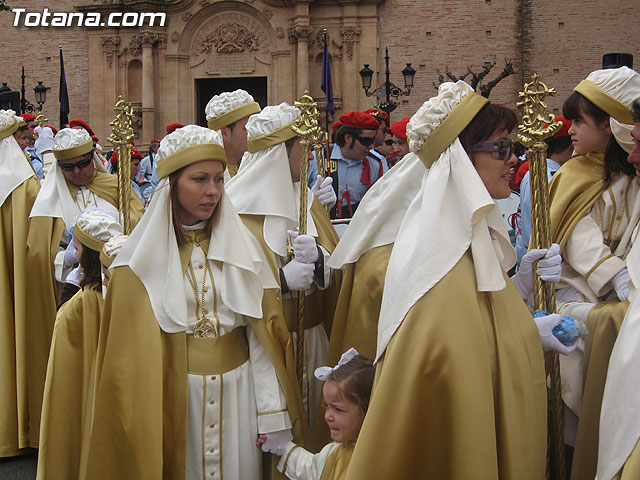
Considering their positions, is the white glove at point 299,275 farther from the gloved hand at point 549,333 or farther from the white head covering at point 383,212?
the gloved hand at point 549,333

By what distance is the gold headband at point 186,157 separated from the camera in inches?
141

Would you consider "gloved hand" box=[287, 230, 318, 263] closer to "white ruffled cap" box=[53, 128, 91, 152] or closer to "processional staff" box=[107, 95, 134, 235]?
"processional staff" box=[107, 95, 134, 235]

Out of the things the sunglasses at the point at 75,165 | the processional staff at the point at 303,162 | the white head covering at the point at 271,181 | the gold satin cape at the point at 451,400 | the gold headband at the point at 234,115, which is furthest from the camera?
the sunglasses at the point at 75,165

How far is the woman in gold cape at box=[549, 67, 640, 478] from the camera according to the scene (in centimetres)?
350

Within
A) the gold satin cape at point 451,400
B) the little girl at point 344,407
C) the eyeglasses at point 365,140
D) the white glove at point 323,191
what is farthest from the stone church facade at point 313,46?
the gold satin cape at point 451,400

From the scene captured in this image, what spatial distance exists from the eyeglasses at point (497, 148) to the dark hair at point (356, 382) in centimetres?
106

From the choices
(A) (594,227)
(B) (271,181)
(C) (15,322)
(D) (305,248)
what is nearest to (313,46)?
(C) (15,322)

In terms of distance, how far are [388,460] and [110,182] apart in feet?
14.4

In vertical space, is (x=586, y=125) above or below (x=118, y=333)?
above

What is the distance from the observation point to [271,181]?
14.9ft

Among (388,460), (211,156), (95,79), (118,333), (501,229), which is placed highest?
(95,79)

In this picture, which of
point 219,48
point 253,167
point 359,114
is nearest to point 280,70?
point 219,48

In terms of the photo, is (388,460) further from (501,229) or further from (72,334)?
(72,334)

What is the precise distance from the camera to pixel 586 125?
3.95 meters
